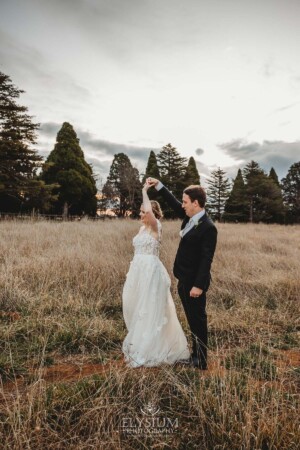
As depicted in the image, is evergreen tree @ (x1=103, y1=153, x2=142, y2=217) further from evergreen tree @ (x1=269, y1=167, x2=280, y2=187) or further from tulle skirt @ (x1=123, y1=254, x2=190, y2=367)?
tulle skirt @ (x1=123, y1=254, x2=190, y2=367)

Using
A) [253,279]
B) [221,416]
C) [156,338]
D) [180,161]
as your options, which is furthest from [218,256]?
[180,161]

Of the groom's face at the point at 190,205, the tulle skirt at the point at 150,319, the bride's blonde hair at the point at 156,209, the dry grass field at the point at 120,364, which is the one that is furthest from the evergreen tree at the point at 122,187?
the groom's face at the point at 190,205

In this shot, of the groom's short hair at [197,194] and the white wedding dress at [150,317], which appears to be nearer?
the groom's short hair at [197,194]

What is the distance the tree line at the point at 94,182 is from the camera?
59.2 ft

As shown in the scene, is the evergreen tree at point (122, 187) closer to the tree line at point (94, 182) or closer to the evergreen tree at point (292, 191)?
the tree line at point (94, 182)

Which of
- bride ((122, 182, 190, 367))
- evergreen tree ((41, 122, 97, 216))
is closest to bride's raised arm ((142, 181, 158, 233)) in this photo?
Result: bride ((122, 182, 190, 367))

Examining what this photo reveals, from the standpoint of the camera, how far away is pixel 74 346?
378cm

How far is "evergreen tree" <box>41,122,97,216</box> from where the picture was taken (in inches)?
987

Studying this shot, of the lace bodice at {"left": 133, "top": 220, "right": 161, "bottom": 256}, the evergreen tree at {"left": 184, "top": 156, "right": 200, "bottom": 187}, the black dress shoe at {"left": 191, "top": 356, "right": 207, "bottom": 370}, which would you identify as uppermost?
the evergreen tree at {"left": 184, "top": 156, "right": 200, "bottom": 187}

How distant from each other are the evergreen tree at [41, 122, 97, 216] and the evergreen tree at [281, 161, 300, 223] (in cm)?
2735

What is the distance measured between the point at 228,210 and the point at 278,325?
119 ft

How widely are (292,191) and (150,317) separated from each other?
43767 millimetres

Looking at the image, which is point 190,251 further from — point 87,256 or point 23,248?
point 23,248

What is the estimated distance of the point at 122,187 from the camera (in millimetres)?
35531
